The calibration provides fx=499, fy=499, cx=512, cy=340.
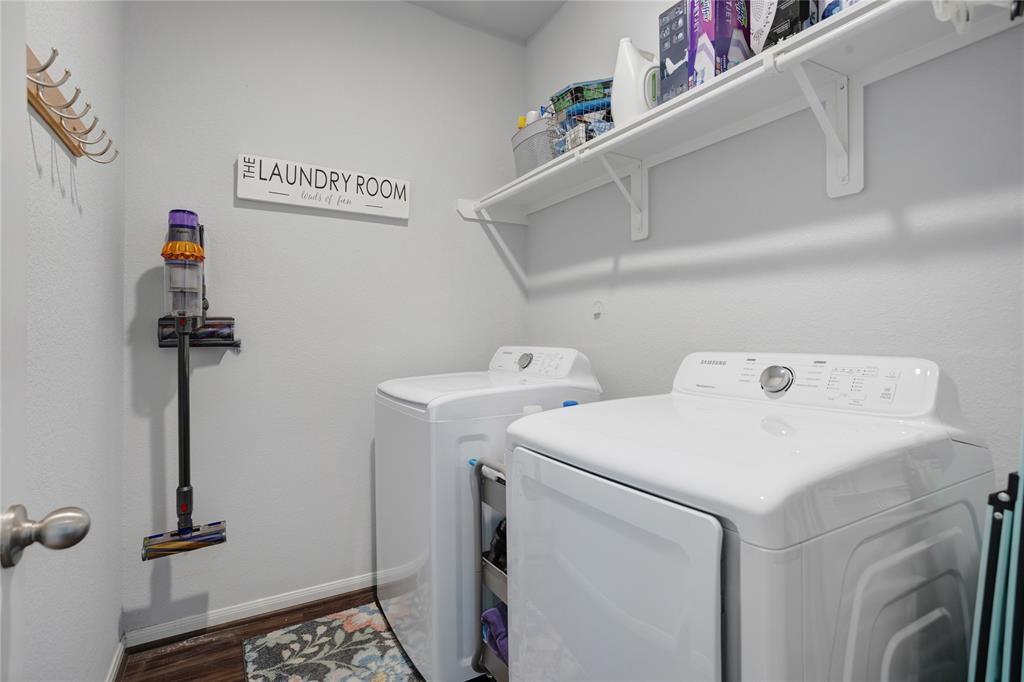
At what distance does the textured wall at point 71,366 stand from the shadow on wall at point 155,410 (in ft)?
0.21

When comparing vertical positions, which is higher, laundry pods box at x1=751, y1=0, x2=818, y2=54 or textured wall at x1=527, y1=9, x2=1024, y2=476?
laundry pods box at x1=751, y1=0, x2=818, y2=54

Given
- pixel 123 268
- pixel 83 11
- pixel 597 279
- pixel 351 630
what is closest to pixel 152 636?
pixel 351 630

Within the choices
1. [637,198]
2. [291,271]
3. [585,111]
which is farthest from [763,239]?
[291,271]

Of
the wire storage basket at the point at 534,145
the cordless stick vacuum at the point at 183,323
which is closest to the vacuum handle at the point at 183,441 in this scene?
the cordless stick vacuum at the point at 183,323

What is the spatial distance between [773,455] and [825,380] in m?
0.43

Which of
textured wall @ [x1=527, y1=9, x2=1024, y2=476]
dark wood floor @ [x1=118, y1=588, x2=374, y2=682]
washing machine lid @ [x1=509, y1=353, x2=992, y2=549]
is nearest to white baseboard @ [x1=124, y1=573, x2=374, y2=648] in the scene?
dark wood floor @ [x1=118, y1=588, x2=374, y2=682]

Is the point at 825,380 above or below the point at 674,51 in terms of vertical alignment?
below

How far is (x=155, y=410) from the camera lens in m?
1.73

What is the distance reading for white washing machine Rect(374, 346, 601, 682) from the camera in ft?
4.67

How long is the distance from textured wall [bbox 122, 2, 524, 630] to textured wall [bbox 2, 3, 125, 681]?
0.12m

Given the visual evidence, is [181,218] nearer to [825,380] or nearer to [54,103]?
[54,103]

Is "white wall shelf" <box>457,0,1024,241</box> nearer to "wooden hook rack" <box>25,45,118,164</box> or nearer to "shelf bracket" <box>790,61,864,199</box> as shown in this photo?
"shelf bracket" <box>790,61,864,199</box>

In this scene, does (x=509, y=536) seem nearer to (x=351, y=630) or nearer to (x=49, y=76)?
(x=351, y=630)

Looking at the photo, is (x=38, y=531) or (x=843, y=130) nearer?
(x=38, y=531)
